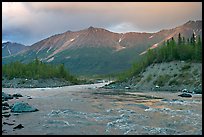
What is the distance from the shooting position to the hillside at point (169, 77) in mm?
89562

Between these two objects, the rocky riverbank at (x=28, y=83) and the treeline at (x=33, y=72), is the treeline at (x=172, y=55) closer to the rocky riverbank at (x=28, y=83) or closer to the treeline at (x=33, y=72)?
the rocky riverbank at (x=28, y=83)

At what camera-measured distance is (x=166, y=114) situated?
34062mm

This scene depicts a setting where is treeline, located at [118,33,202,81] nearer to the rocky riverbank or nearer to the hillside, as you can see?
the hillside

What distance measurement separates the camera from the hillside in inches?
3526

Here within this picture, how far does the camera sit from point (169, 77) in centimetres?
9906

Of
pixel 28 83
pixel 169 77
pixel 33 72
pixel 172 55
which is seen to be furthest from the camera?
pixel 33 72

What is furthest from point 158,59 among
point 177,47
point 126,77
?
point 126,77

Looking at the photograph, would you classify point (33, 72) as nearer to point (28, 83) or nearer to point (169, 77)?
point (28, 83)

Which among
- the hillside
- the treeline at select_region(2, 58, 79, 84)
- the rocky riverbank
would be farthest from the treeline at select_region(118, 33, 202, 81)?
the treeline at select_region(2, 58, 79, 84)

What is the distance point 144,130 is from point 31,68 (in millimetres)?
139571

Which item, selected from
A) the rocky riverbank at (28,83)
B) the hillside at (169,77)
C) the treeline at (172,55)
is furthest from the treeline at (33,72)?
the hillside at (169,77)

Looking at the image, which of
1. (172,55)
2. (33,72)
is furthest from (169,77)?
(33,72)

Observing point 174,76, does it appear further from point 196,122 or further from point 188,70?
point 196,122

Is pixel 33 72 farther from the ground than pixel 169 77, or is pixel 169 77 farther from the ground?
pixel 33 72
